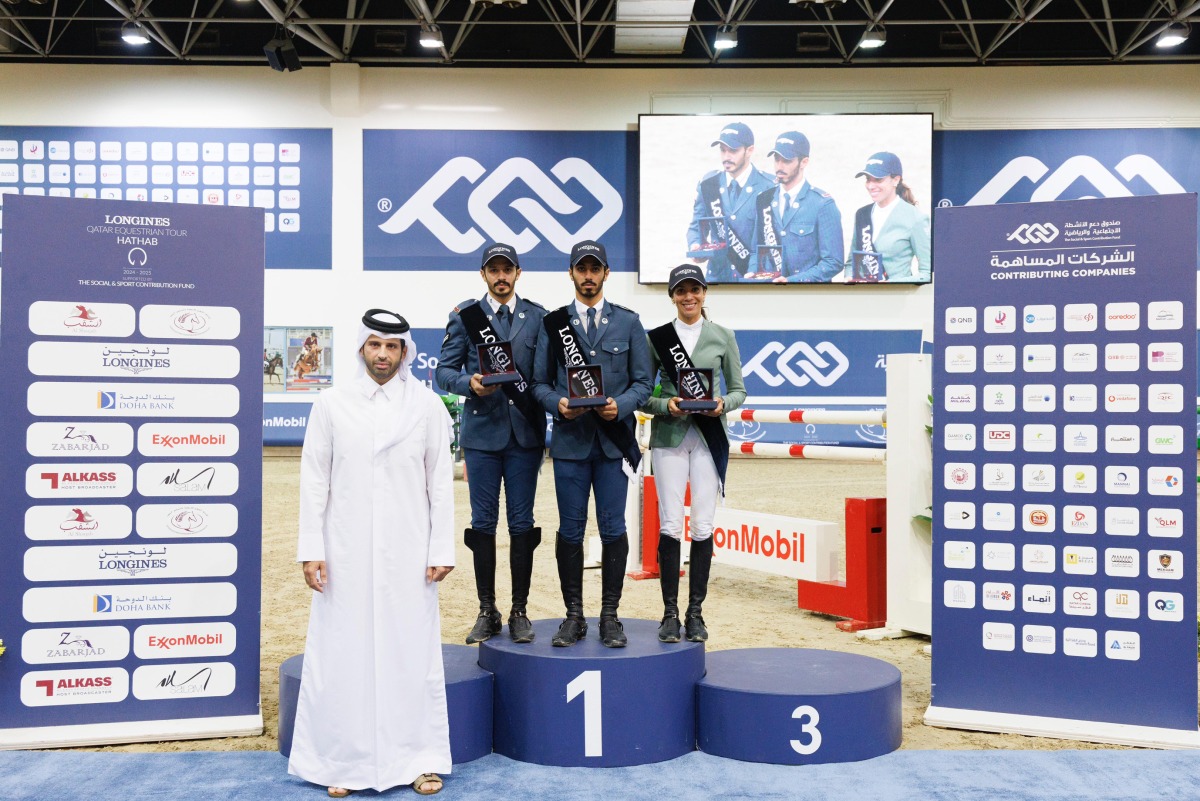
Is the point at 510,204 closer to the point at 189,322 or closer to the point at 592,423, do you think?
the point at 189,322

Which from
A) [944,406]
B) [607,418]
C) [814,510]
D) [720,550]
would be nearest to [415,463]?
[607,418]

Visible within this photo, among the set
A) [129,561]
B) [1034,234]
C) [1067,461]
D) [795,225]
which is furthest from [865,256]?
[129,561]

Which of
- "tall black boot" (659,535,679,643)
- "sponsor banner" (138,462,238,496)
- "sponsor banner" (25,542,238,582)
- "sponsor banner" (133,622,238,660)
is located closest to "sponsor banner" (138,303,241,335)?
"sponsor banner" (138,462,238,496)

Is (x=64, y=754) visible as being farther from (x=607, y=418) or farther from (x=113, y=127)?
(x=113, y=127)

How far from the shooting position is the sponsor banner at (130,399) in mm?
3676

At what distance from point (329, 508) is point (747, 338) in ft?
38.5

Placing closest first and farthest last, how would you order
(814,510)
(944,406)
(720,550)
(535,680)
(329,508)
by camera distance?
(329,508)
(535,680)
(944,406)
(720,550)
(814,510)

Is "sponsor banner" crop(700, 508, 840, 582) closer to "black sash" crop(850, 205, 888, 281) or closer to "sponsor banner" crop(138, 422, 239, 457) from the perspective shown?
"sponsor banner" crop(138, 422, 239, 457)

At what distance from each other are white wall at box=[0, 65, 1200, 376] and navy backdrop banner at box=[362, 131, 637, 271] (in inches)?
7.1

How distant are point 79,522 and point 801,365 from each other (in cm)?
1184

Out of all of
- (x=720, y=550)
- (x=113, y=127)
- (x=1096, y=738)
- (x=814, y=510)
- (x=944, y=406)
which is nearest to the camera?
(x=1096, y=738)

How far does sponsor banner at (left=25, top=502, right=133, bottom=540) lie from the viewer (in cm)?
366

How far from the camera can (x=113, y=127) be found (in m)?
14.4

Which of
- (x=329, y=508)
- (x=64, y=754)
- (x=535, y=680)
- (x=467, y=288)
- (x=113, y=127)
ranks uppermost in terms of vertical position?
(x=113, y=127)
